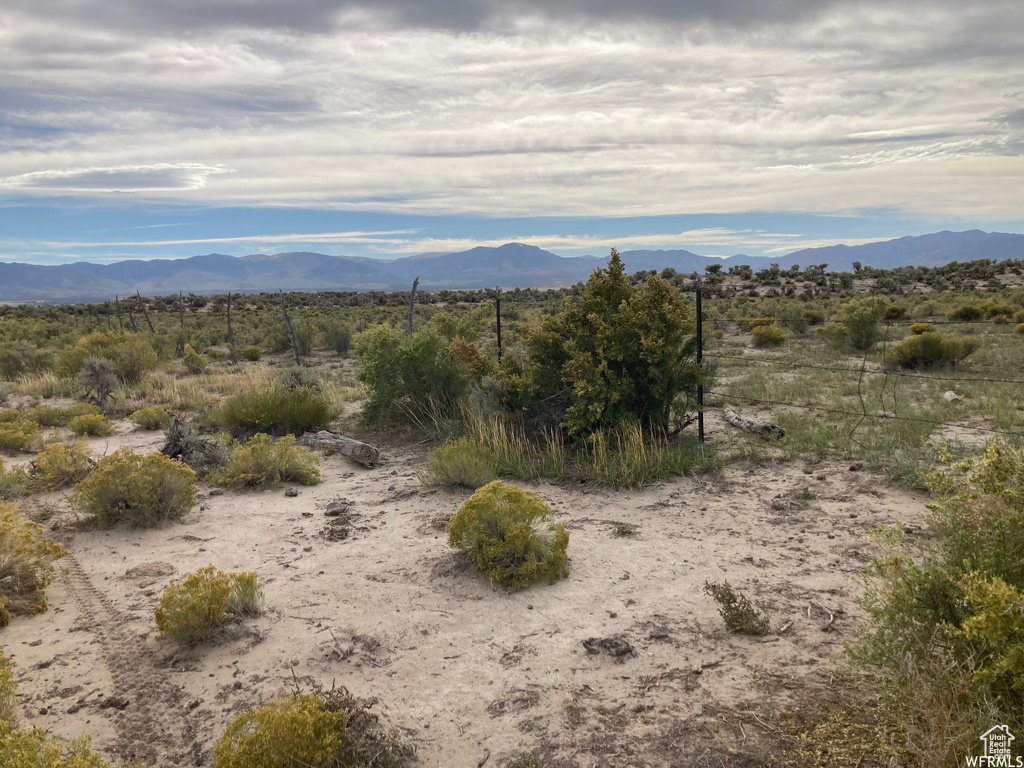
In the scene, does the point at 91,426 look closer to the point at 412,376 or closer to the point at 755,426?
the point at 412,376

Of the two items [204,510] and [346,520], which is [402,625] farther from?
[204,510]

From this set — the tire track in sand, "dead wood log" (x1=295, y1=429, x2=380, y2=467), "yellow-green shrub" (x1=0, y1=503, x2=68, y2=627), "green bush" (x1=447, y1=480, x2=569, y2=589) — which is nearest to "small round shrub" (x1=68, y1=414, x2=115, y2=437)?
"dead wood log" (x1=295, y1=429, x2=380, y2=467)

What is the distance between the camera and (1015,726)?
2.58m

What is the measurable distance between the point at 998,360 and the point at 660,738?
50.5ft

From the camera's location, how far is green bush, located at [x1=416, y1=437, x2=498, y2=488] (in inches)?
302

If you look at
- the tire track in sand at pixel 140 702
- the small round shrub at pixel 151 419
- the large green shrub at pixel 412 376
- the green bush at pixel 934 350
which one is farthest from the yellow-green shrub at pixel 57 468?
the green bush at pixel 934 350

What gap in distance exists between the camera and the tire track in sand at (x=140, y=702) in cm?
344

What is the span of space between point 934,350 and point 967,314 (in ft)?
31.8

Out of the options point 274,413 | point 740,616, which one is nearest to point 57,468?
point 274,413

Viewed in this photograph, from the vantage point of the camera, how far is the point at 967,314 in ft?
72.2

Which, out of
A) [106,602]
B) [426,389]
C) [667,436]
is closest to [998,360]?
[667,436]

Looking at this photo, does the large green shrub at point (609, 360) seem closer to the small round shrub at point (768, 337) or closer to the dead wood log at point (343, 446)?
the dead wood log at point (343, 446)

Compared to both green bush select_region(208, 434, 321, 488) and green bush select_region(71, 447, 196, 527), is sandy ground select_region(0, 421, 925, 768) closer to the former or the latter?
green bush select_region(71, 447, 196, 527)

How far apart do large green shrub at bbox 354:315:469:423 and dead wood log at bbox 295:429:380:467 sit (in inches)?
41.1
